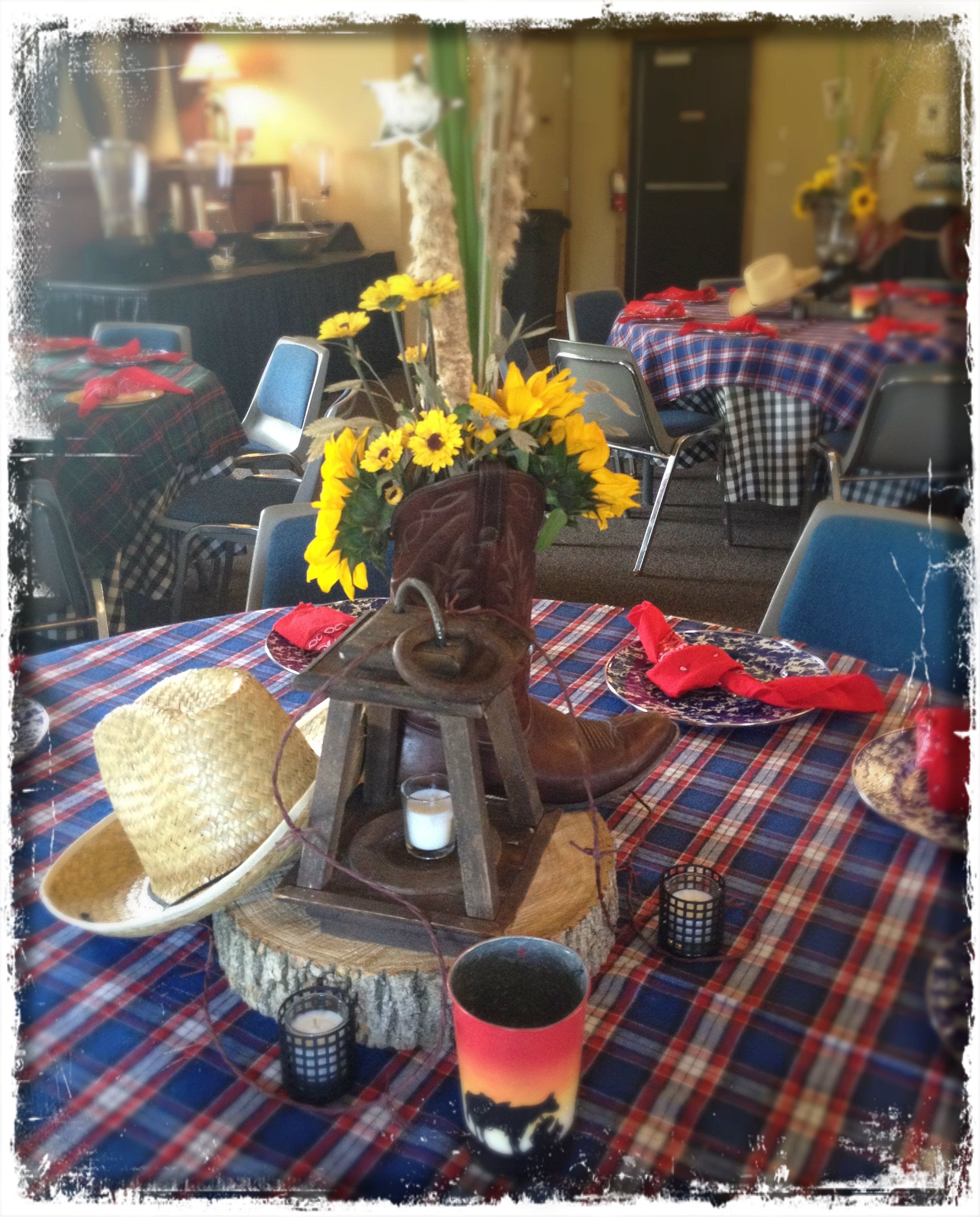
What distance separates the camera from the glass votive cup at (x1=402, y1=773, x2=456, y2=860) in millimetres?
645

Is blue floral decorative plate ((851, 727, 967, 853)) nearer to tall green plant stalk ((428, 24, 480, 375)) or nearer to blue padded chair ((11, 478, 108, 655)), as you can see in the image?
tall green plant stalk ((428, 24, 480, 375))

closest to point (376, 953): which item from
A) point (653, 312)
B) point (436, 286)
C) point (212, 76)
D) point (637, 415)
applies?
point (436, 286)

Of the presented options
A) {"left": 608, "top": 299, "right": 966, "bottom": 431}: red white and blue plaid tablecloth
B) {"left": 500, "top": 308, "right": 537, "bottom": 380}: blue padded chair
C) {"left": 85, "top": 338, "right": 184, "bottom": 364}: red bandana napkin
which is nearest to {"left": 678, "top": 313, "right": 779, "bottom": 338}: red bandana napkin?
{"left": 608, "top": 299, "right": 966, "bottom": 431}: red white and blue plaid tablecloth

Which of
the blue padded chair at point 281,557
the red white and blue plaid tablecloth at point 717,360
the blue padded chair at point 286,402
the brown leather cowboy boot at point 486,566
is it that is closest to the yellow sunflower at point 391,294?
the brown leather cowboy boot at point 486,566

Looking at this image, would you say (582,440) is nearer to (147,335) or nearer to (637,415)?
(637,415)

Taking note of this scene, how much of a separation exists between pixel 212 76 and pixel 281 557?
83 centimetres

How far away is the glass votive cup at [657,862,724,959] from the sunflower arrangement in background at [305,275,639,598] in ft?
0.85

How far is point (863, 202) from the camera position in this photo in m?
0.38

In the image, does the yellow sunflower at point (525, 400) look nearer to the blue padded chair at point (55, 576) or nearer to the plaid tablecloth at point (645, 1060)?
→ the plaid tablecloth at point (645, 1060)

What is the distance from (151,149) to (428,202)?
0.15 m

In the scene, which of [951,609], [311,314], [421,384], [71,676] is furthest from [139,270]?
[951,609]

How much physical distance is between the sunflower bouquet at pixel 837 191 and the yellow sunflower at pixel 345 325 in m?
0.40

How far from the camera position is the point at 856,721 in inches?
37.0

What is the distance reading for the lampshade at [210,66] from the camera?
560mm
